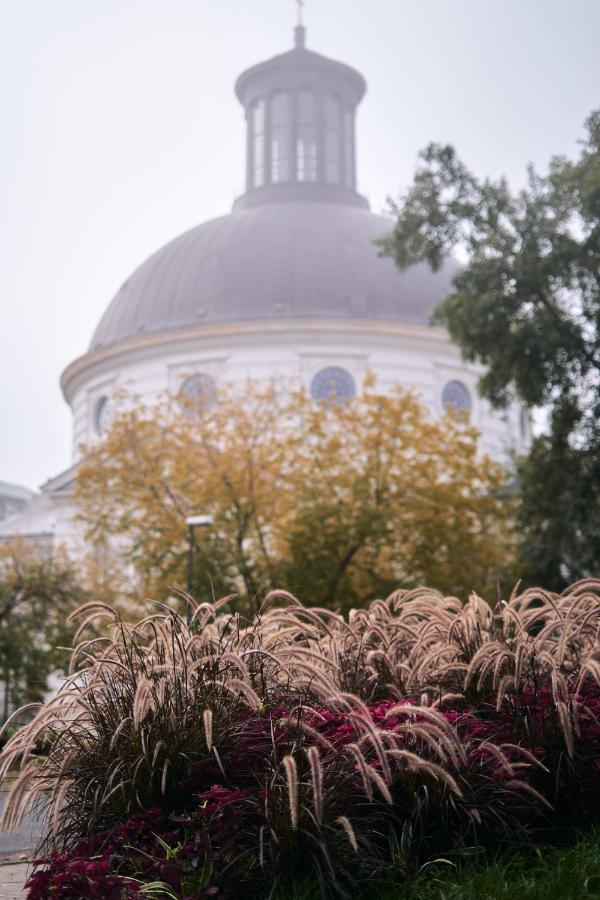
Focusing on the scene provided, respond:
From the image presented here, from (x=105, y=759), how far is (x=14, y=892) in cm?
96

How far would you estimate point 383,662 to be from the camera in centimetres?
802

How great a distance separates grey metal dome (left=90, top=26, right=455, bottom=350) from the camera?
47.5m

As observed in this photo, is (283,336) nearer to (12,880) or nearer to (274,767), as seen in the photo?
(12,880)

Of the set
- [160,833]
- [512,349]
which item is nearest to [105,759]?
[160,833]

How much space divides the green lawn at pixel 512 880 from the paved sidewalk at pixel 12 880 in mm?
1801

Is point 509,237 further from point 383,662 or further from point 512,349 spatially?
point 383,662

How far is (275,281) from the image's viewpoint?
4791 centimetres

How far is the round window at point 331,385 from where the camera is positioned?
152ft

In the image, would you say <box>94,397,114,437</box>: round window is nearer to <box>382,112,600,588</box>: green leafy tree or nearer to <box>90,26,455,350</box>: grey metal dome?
<box>90,26,455,350</box>: grey metal dome

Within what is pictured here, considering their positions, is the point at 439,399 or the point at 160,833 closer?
the point at 160,833

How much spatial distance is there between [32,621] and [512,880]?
25.5m

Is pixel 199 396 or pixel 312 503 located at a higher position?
pixel 199 396

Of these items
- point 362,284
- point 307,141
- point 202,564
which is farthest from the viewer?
point 307,141

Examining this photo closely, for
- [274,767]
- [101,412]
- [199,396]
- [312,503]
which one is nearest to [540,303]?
[312,503]
